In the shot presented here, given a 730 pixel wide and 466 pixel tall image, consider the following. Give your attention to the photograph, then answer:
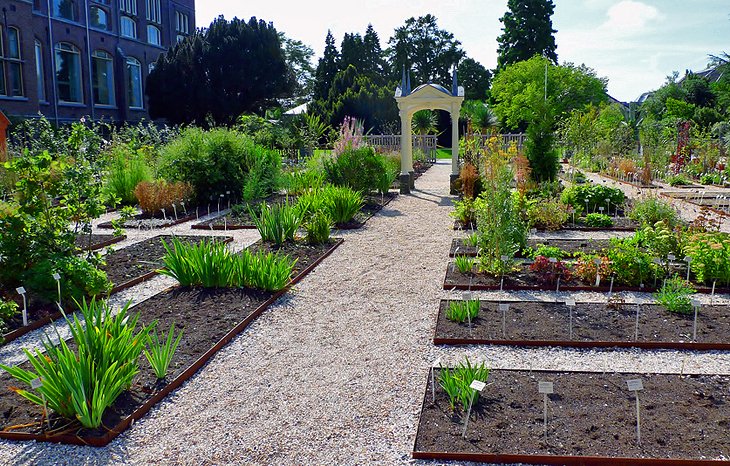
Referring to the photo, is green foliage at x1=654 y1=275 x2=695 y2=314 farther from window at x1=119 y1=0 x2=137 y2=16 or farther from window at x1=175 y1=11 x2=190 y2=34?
window at x1=175 y1=11 x2=190 y2=34

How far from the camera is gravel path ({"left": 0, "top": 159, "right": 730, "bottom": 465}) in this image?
3.53 meters

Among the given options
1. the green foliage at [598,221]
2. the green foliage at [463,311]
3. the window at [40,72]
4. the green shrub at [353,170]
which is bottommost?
the green foliage at [463,311]

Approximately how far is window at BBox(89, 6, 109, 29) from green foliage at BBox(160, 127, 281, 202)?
18.6m

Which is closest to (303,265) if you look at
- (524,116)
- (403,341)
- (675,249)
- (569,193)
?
(403,341)

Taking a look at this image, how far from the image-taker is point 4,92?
2359 centimetres

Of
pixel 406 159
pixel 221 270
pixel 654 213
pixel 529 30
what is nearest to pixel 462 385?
pixel 221 270

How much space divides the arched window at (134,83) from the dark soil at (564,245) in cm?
2756

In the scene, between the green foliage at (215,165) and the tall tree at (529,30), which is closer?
the green foliage at (215,165)

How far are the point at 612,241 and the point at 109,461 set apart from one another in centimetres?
590

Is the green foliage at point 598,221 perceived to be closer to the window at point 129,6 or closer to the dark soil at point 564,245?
the dark soil at point 564,245

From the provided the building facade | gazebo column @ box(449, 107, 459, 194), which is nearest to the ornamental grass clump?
gazebo column @ box(449, 107, 459, 194)

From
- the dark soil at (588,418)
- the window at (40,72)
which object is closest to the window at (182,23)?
the window at (40,72)

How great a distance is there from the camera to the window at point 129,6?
3167 cm

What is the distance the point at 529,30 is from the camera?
163 ft
